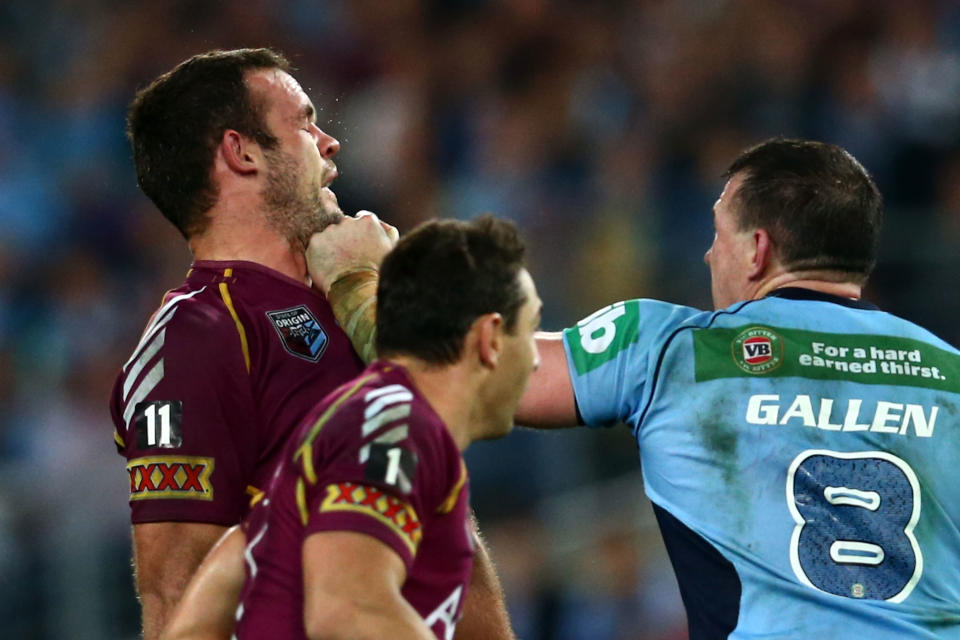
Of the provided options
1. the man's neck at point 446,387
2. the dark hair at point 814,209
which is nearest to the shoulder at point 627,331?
the dark hair at point 814,209

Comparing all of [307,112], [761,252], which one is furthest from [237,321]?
[761,252]

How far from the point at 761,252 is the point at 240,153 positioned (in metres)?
1.53

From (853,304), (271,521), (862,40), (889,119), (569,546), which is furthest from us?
(862,40)

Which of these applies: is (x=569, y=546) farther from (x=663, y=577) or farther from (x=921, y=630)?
(x=921, y=630)

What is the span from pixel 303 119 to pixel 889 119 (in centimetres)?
699

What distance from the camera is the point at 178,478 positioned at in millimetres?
3535

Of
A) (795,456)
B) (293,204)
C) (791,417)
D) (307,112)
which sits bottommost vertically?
(795,456)

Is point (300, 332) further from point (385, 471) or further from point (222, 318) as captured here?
point (385, 471)

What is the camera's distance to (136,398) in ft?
12.0

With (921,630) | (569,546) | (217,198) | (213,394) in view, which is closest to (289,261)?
(217,198)

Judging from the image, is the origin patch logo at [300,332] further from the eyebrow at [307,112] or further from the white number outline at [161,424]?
the eyebrow at [307,112]

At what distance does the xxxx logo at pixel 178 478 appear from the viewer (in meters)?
3.53

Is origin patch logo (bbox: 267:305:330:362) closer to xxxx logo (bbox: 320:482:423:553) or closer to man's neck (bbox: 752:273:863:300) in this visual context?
xxxx logo (bbox: 320:482:423:553)

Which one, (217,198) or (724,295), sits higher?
(217,198)
